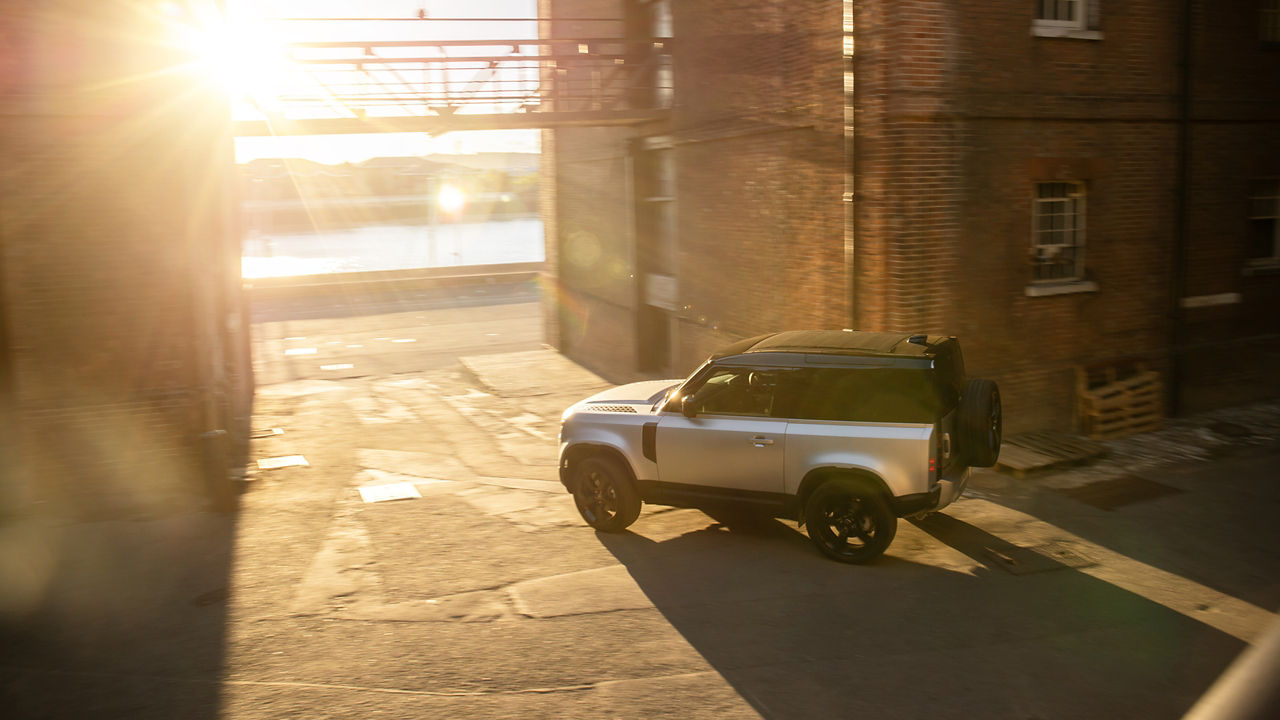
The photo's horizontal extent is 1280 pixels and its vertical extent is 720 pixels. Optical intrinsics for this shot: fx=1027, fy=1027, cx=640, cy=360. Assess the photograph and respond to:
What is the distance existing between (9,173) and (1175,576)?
11.3 meters

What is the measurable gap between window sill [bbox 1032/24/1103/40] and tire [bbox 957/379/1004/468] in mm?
5750

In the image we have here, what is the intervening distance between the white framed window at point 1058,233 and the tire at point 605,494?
628cm

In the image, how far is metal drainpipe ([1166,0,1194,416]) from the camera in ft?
42.9

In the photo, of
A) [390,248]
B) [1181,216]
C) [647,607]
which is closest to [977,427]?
[647,607]

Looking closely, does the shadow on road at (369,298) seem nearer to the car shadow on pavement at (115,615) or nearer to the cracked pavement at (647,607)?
the cracked pavement at (647,607)

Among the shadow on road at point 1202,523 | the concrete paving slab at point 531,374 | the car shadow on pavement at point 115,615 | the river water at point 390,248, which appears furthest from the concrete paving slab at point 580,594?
the river water at point 390,248

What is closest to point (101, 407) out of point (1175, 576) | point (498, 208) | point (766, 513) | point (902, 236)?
point (766, 513)

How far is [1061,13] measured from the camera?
12500 millimetres

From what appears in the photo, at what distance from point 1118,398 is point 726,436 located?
6.62m

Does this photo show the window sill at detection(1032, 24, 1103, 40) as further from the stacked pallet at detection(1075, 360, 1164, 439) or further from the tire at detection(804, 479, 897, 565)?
the tire at detection(804, 479, 897, 565)

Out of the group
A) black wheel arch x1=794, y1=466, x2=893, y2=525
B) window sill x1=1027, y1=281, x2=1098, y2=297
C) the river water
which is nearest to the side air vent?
black wheel arch x1=794, y1=466, x2=893, y2=525

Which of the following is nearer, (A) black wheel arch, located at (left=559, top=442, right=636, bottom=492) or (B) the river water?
(A) black wheel arch, located at (left=559, top=442, right=636, bottom=492)

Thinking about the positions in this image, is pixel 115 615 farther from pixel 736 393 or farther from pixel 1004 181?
pixel 1004 181

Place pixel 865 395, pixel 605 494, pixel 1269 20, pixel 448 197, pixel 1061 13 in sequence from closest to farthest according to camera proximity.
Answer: pixel 865 395 → pixel 605 494 → pixel 1061 13 → pixel 1269 20 → pixel 448 197
